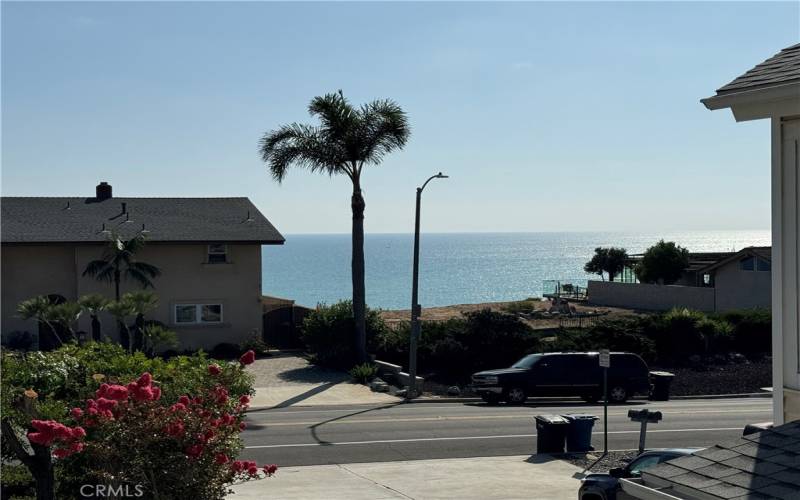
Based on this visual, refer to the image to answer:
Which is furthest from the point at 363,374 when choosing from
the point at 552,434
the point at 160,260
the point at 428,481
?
the point at 428,481

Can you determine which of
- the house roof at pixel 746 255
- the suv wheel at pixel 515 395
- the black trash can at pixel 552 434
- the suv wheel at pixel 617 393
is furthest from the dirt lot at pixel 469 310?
the black trash can at pixel 552 434

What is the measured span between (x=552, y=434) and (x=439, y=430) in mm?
3685

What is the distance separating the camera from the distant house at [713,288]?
Result: 5147 cm

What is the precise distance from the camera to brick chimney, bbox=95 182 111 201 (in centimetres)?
4347

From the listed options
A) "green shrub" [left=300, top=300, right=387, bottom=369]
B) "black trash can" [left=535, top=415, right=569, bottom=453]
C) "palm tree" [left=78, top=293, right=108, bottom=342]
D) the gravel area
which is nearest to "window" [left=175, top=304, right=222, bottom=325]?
"palm tree" [left=78, top=293, right=108, bottom=342]

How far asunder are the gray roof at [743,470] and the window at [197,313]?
33.6 metres

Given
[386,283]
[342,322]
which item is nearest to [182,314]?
[342,322]

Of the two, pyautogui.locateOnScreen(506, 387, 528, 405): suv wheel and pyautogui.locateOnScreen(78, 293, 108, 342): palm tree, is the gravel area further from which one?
pyautogui.locateOnScreen(78, 293, 108, 342): palm tree

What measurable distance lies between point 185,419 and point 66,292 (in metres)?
31.1

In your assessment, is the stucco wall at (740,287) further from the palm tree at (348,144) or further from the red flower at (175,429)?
the red flower at (175,429)

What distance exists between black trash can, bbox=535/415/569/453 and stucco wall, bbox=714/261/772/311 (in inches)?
1287

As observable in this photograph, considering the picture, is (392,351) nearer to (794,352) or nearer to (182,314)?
(182,314)

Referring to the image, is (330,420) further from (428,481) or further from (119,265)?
(119,265)

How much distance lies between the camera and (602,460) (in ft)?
64.0
